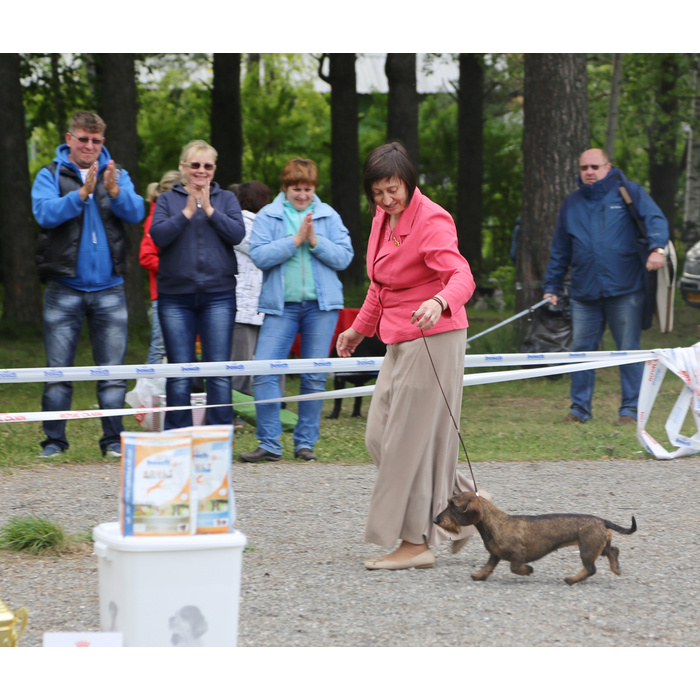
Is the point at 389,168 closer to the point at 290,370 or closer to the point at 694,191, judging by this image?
the point at 290,370

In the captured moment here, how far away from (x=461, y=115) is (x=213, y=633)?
21.5 m

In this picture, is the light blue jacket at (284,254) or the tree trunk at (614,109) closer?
the light blue jacket at (284,254)

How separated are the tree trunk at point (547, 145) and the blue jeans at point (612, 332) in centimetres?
346

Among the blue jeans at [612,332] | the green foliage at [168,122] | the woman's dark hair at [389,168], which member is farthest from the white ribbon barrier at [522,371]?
the green foliage at [168,122]

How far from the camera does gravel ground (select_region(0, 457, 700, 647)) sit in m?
3.77

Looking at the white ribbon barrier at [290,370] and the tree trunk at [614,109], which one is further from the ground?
the tree trunk at [614,109]

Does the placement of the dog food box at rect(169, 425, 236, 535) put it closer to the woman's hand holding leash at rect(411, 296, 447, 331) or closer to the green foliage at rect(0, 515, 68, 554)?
the woman's hand holding leash at rect(411, 296, 447, 331)

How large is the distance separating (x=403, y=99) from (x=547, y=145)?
627 cm

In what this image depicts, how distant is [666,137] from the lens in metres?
20.0

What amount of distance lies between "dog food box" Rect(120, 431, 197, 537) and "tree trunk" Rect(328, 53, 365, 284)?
1630 cm

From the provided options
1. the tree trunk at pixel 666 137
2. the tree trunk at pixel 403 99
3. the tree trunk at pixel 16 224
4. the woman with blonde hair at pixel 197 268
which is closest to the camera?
the woman with blonde hair at pixel 197 268

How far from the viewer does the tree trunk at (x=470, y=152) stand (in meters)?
23.2

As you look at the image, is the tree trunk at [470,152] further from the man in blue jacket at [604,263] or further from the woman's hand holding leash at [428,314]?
the woman's hand holding leash at [428,314]

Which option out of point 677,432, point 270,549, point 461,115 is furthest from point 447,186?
point 270,549
